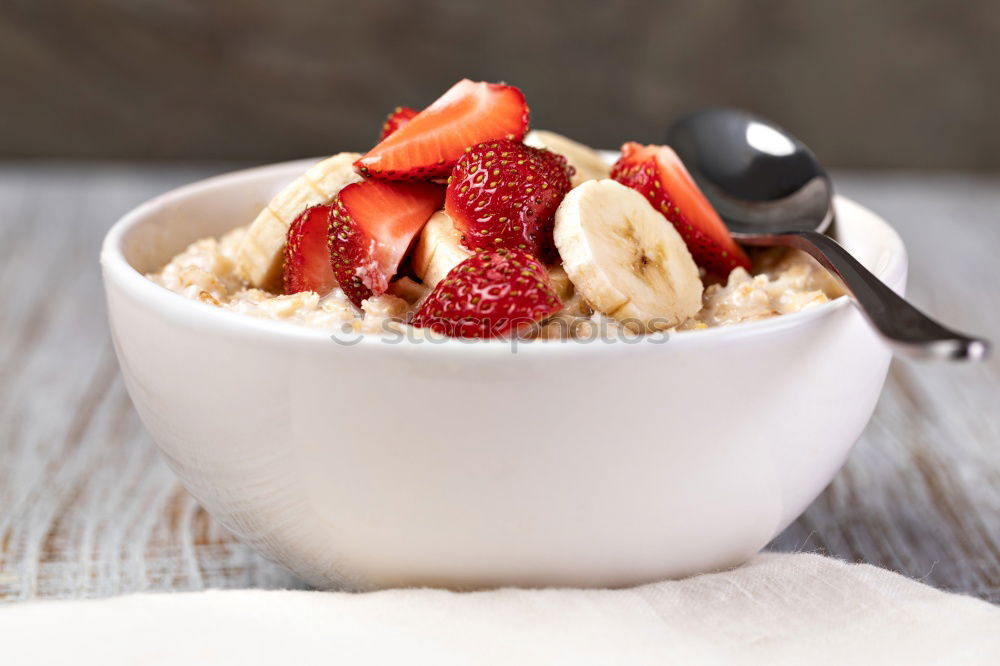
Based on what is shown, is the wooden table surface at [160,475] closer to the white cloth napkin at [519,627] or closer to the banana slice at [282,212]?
the white cloth napkin at [519,627]

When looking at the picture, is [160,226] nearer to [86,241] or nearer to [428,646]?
[428,646]

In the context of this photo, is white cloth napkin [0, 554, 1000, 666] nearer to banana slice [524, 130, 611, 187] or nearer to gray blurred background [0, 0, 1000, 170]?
banana slice [524, 130, 611, 187]

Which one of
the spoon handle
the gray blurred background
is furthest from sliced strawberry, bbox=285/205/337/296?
the gray blurred background

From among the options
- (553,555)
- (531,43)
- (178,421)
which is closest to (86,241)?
(531,43)

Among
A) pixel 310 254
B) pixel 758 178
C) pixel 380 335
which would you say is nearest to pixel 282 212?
pixel 310 254

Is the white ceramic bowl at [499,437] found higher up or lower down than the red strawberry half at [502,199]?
lower down

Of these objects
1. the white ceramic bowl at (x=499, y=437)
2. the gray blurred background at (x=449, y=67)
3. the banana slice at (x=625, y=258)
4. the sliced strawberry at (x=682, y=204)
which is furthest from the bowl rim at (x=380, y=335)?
the gray blurred background at (x=449, y=67)

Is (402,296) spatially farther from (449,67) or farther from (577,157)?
(449,67)
